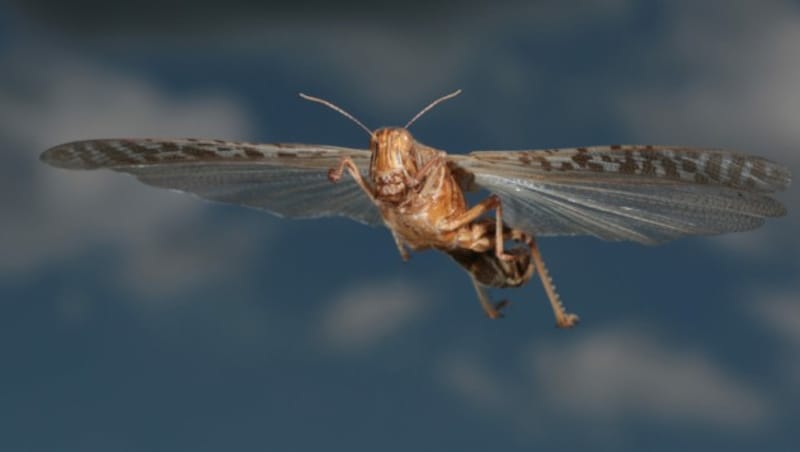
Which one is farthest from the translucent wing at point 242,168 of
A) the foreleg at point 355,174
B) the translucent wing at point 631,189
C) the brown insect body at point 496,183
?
the translucent wing at point 631,189

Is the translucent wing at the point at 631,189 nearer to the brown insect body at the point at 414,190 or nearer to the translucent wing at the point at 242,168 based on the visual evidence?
the brown insect body at the point at 414,190

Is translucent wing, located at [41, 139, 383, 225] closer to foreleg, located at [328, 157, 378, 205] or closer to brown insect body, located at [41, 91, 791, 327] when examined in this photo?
brown insect body, located at [41, 91, 791, 327]

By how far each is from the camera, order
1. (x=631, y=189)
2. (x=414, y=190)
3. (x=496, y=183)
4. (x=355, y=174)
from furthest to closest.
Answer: (x=496, y=183), (x=631, y=189), (x=414, y=190), (x=355, y=174)

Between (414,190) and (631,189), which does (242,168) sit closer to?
(414,190)

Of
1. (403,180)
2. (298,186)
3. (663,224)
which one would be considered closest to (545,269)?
(663,224)

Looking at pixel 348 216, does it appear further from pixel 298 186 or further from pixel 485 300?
pixel 485 300

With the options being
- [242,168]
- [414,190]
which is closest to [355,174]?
[414,190]
